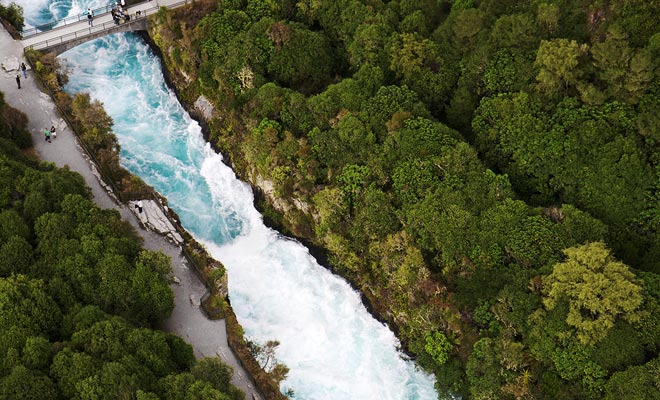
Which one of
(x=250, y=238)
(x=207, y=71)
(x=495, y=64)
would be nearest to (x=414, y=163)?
(x=495, y=64)

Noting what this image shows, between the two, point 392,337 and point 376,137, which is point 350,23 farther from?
point 392,337

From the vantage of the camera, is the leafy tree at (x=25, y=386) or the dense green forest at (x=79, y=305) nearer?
the leafy tree at (x=25, y=386)

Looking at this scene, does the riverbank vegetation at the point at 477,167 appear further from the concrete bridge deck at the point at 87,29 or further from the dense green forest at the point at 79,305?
the dense green forest at the point at 79,305

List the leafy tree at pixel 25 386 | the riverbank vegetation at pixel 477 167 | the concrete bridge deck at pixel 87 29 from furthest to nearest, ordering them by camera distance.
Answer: the concrete bridge deck at pixel 87 29 < the riverbank vegetation at pixel 477 167 < the leafy tree at pixel 25 386

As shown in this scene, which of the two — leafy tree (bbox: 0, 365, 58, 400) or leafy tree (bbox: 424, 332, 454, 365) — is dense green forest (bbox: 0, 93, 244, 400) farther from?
leafy tree (bbox: 424, 332, 454, 365)

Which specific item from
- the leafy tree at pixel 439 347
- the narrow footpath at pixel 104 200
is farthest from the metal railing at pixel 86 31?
the leafy tree at pixel 439 347

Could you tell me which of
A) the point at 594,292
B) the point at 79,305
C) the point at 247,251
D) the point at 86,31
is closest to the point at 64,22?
the point at 86,31

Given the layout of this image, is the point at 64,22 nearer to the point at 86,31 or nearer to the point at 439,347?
the point at 86,31
